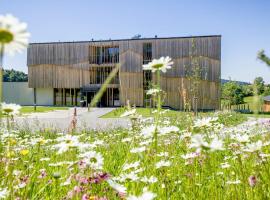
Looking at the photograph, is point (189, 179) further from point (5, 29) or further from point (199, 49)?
point (199, 49)

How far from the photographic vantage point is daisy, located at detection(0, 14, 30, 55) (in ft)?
2.95

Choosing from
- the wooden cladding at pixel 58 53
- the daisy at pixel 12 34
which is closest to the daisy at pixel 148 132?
the daisy at pixel 12 34

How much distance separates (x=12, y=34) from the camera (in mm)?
934

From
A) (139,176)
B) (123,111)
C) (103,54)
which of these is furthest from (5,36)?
(103,54)

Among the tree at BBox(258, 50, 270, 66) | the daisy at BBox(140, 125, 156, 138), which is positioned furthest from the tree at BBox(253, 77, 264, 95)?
the daisy at BBox(140, 125, 156, 138)

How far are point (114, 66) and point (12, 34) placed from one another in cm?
4121

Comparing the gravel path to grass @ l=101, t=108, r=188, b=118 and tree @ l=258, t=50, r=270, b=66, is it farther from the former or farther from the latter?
tree @ l=258, t=50, r=270, b=66

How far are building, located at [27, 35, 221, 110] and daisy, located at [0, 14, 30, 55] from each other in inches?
1438

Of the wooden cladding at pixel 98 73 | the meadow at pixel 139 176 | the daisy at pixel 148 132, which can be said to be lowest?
the meadow at pixel 139 176

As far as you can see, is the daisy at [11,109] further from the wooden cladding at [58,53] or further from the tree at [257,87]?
the wooden cladding at [58,53]

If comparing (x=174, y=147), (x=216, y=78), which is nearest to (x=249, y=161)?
(x=174, y=147)

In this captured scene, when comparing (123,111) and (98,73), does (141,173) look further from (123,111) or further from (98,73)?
(98,73)

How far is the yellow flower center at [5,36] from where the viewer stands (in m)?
0.89

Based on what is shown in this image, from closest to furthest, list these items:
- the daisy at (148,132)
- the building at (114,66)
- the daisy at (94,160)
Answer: the daisy at (148,132) → the daisy at (94,160) → the building at (114,66)
